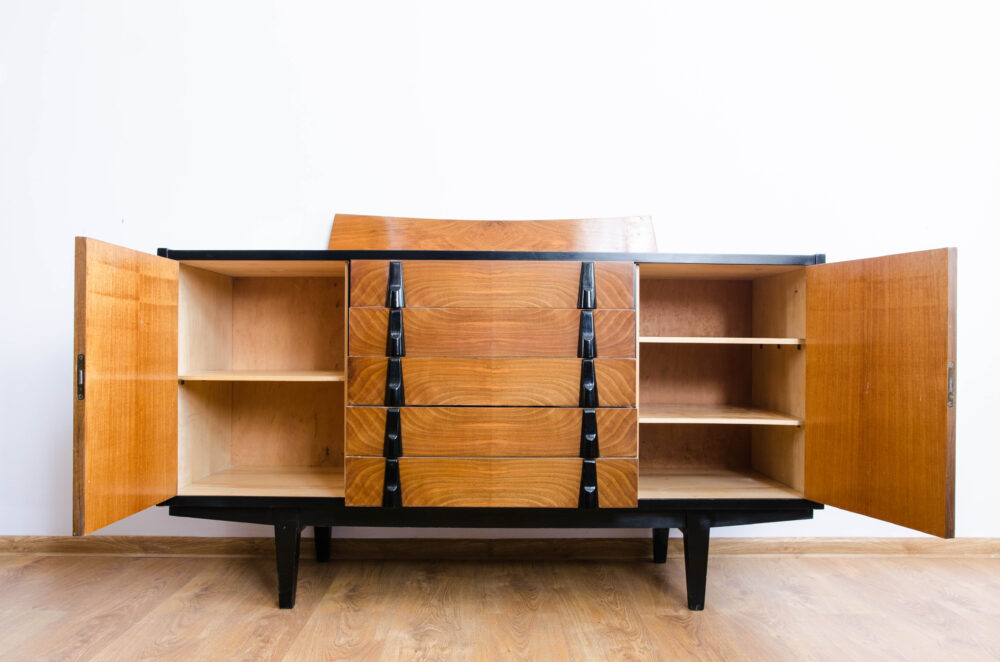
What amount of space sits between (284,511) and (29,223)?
172 cm

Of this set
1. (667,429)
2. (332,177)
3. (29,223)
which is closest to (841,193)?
(667,429)

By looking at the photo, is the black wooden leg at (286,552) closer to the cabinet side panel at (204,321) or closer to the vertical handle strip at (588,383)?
the cabinet side panel at (204,321)

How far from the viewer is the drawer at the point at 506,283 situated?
1.65 meters

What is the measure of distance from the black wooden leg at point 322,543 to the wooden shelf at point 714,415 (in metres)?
1.36

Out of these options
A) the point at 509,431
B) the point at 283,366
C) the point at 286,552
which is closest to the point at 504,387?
the point at 509,431

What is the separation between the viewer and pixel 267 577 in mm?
2008

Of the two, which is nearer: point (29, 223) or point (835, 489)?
point (835, 489)

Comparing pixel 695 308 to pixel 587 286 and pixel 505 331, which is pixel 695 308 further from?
pixel 505 331

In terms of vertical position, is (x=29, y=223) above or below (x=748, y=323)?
above

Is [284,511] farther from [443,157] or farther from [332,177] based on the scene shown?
[443,157]

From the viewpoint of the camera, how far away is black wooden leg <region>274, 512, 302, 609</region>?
1.72 meters

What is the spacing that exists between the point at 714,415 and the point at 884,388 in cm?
48

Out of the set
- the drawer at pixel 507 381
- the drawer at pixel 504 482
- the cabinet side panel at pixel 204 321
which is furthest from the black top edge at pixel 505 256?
the drawer at pixel 504 482

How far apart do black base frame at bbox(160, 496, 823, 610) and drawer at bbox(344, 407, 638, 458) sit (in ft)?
0.67
